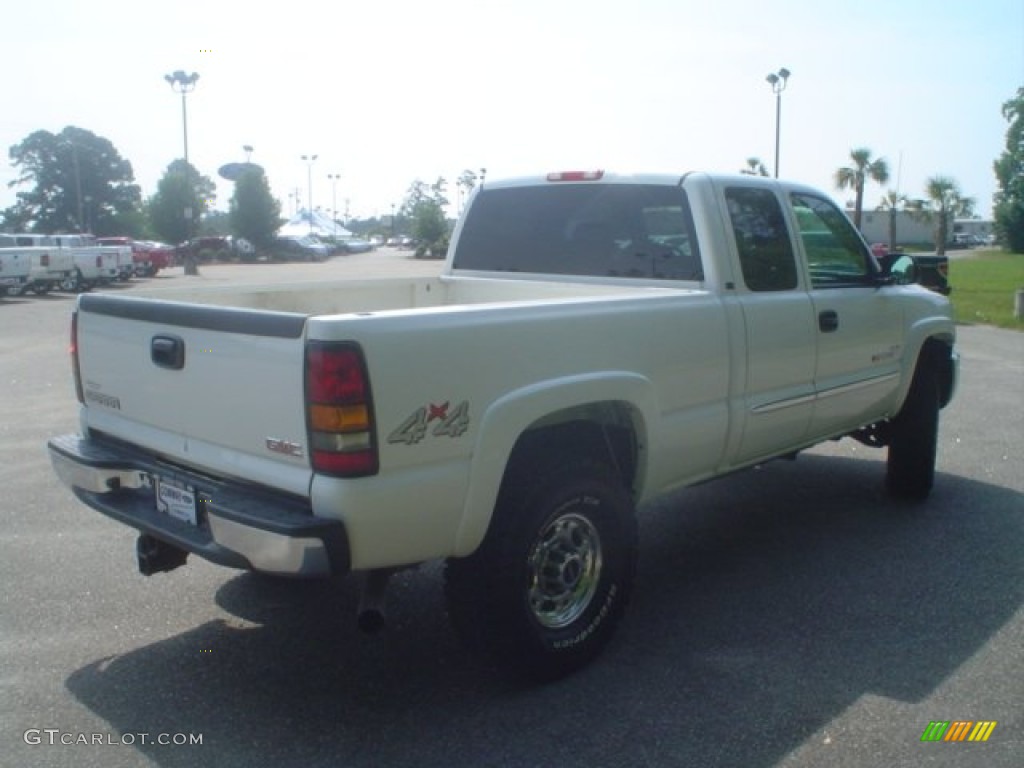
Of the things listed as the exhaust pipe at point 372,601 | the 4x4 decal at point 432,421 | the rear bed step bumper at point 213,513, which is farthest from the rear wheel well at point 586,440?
the rear bed step bumper at point 213,513

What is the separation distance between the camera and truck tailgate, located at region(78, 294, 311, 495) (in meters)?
3.47

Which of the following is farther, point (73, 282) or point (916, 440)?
point (73, 282)

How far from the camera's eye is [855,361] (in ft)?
19.3

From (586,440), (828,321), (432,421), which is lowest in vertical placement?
(586,440)

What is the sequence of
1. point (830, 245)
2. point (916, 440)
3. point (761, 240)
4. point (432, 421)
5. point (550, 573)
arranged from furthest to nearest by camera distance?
point (916, 440)
point (830, 245)
point (761, 240)
point (550, 573)
point (432, 421)

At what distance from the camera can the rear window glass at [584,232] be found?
203 inches

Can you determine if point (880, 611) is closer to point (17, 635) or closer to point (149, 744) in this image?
point (149, 744)

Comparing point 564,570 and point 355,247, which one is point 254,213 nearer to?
point 355,247

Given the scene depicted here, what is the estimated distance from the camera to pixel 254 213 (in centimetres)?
6375

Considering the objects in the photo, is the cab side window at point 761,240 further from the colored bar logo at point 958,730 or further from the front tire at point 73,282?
the front tire at point 73,282

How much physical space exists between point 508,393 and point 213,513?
3.61 ft

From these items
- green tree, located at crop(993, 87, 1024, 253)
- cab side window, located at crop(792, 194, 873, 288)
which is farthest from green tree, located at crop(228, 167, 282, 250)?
cab side window, located at crop(792, 194, 873, 288)

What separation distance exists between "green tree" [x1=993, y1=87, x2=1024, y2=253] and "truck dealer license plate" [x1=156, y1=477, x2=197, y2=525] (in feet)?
254

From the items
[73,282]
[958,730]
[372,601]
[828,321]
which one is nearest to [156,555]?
[372,601]
